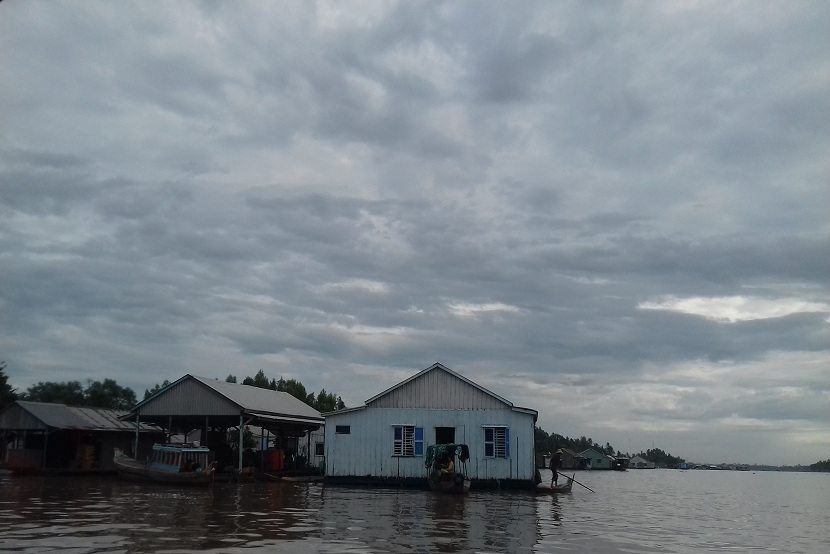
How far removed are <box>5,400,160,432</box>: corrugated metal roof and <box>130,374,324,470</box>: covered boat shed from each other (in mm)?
3357

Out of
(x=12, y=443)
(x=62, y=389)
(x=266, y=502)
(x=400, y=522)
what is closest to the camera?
(x=400, y=522)

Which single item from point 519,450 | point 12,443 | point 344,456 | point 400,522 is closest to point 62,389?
point 12,443

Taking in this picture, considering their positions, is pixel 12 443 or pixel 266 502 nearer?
pixel 266 502

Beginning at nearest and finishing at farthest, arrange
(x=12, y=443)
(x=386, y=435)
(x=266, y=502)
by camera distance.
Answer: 1. (x=266, y=502)
2. (x=386, y=435)
3. (x=12, y=443)

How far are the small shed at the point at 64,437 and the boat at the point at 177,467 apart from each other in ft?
29.4

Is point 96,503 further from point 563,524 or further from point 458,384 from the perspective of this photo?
point 458,384

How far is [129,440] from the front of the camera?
47344mm

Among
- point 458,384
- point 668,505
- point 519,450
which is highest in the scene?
point 458,384

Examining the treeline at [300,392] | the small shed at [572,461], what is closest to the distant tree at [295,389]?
the treeline at [300,392]

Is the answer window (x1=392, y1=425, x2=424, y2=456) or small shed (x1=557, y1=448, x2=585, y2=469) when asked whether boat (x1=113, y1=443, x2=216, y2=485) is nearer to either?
window (x1=392, y1=425, x2=424, y2=456)

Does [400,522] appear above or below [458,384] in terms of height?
below

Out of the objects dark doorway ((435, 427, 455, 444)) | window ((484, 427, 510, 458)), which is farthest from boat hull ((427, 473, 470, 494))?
dark doorway ((435, 427, 455, 444))

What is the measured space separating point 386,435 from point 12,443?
1030 inches

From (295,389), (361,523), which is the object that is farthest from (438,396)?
(295,389)
